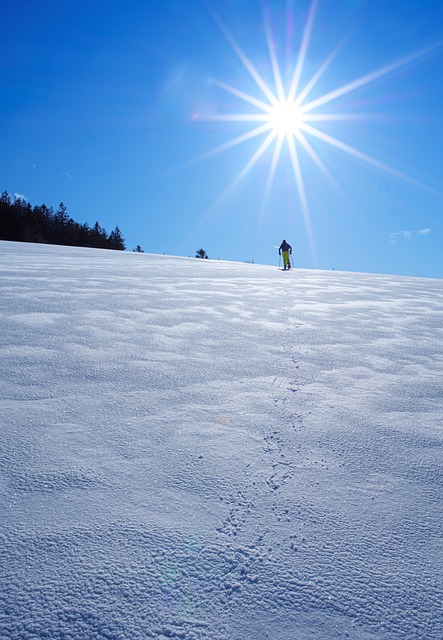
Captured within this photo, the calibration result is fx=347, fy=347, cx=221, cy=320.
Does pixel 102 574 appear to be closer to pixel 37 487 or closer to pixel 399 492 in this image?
pixel 37 487

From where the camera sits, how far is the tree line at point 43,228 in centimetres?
4609

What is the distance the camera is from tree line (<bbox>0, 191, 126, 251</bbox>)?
46.1m

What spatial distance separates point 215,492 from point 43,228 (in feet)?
182

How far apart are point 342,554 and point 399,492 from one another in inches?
17.4

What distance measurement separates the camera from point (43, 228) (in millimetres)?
48844

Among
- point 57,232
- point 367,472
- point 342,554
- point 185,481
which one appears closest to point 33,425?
point 185,481

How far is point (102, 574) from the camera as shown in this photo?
95 centimetres

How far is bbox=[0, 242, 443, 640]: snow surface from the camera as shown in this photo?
34.9 inches

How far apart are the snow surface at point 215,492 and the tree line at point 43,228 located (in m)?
49.8

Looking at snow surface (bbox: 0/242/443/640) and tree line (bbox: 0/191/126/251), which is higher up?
tree line (bbox: 0/191/126/251)

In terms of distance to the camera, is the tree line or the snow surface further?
the tree line

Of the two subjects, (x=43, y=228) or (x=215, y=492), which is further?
(x=43, y=228)

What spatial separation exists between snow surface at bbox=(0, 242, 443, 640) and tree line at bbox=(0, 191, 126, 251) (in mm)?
49816

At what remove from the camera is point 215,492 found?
129 cm
